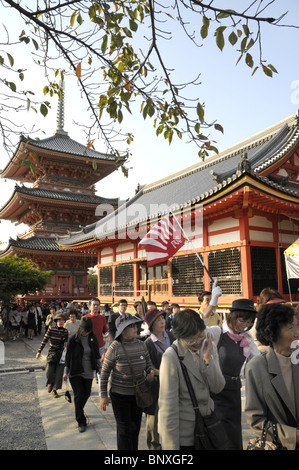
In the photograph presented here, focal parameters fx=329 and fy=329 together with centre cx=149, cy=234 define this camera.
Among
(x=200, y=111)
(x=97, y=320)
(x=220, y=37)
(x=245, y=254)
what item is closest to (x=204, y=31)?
(x=220, y=37)

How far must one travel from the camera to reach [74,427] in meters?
4.76

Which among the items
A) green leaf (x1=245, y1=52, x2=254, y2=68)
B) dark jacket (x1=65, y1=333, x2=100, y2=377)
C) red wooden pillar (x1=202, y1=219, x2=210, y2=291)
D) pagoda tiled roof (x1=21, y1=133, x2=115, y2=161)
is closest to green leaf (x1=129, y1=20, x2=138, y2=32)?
green leaf (x1=245, y1=52, x2=254, y2=68)

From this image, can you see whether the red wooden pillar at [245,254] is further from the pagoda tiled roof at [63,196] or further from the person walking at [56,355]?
the pagoda tiled roof at [63,196]

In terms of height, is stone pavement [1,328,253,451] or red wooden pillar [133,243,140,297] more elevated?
red wooden pillar [133,243,140,297]

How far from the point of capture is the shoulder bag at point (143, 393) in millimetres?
3305

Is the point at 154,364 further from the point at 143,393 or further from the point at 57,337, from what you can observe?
the point at 57,337

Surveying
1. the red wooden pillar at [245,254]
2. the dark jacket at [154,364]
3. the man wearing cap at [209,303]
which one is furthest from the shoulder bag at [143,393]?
the red wooden pillar at [245,254]

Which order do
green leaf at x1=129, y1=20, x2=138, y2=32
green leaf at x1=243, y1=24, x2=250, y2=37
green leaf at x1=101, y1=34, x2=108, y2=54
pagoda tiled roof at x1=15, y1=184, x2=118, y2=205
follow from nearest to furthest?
green leaf at x1=243, y1=24, x2=250, y2=37
green leaf at x1=129, y1=20, x2=138, y2=32
green leaf at x1=101, y1=34, x2=108, y2=54
pagoda tiled roof at x1=15, y1=184, x2=118, y2=205

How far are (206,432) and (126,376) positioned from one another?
128cm

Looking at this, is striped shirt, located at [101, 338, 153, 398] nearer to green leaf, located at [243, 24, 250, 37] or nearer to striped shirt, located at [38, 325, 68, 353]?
striped shirt, located at [38, 325, 68, 353]

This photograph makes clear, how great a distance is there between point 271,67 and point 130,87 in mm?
1600

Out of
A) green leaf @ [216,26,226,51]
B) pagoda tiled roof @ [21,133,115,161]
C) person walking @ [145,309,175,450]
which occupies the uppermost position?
pagoda tiled roof @ [21,133,115,161]

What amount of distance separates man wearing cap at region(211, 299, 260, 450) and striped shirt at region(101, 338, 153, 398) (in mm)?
820

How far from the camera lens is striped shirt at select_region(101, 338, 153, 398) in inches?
134
